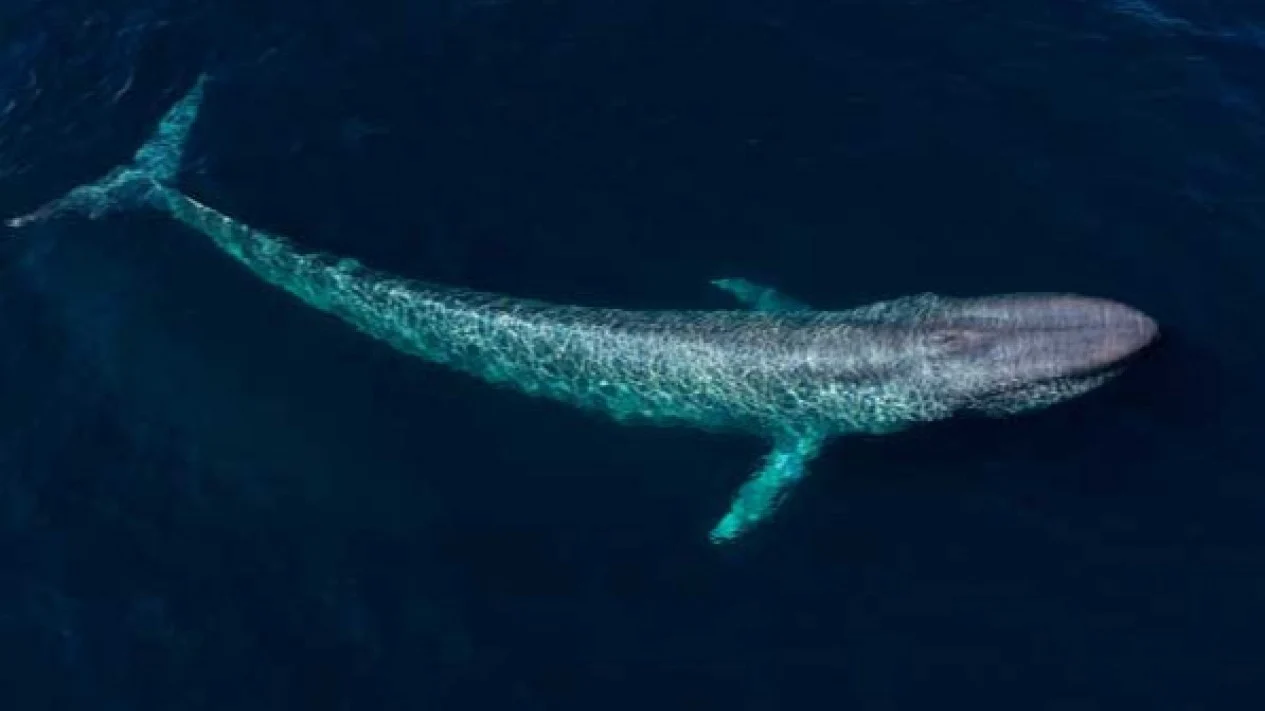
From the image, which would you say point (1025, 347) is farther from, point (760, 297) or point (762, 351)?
point (760, 297)

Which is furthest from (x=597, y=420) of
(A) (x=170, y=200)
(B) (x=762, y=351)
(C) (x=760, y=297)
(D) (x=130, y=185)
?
Answer: (D) (x=130, y=185)

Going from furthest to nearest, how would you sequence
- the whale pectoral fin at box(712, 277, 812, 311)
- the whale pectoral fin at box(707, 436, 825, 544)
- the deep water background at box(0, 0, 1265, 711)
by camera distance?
1. the whale pectoral fin at box(712, 277, 812, 311)
2. the whale pectoral fin at box(707, 436, 825, 544)
3. the deep water background at box(0, 0, 1265, 711)

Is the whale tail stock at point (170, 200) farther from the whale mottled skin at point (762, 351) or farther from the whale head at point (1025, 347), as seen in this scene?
the whale head at point (1025, 347)

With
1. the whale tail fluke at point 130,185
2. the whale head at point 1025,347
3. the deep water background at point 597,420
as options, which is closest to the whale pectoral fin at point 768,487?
the deep water background at point 597,420

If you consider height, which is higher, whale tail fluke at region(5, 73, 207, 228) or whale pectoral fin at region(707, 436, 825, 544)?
whale tail fluke at region(5, 73, 207, 228)

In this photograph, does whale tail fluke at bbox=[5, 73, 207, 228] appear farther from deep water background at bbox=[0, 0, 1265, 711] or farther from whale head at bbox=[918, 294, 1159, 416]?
whale head at bbox=[918, 294, 1159, 416]

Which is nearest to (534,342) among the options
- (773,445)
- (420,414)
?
(420,414)

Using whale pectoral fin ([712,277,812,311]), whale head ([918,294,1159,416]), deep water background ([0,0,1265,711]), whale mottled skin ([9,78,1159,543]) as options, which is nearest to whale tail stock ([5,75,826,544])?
whale pectoral fin ([712,277,812,311])
